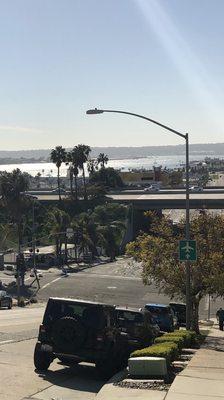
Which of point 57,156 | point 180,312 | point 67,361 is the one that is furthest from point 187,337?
point 57,156

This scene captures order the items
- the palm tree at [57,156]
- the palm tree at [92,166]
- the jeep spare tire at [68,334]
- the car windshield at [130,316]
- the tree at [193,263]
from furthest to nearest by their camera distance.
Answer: the palm tree at [92,166] → the palm tree at [57,156] → the tree at [193,263] → the car windshield at [130,316] → the jeep spare tire at [68,334]

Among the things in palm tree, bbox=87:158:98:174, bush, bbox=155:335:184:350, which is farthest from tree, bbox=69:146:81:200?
bush, bbox=155:335:184:350

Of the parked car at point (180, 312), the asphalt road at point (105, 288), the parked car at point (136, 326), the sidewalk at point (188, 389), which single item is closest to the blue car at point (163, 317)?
the parked car at point (136, 326)

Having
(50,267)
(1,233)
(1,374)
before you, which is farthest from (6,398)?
(1,233)

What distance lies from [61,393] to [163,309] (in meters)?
15.6

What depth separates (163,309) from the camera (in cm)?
2714

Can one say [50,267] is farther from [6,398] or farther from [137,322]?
[6,398]

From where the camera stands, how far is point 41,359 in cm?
1378

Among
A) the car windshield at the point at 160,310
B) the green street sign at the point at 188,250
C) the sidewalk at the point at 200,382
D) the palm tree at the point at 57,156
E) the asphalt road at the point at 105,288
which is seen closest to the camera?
the sidewalk at the point at 200,382

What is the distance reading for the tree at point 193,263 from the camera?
25.5 meters

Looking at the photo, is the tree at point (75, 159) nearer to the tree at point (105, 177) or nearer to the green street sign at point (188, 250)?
the tree at point (105, 177)

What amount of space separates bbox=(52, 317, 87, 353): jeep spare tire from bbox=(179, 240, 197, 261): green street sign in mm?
9858

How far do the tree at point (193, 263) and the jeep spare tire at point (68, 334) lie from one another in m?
12.5

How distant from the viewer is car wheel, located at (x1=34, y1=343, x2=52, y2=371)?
13711mm
